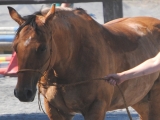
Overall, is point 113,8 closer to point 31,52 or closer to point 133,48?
point 133,48

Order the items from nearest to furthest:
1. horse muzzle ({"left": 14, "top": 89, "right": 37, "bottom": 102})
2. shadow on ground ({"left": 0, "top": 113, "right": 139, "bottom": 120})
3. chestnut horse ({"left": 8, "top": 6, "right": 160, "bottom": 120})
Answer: horse muzzle ({"left": 14, "top": 89, "right": 37, "bottom": 102}), chestnut horse ({"left": 8, "top": 6, "right": 160, "bottom": 120}), shadow on ground ({"left": 0, "top": 113, "right": 139, "bottom": 120})

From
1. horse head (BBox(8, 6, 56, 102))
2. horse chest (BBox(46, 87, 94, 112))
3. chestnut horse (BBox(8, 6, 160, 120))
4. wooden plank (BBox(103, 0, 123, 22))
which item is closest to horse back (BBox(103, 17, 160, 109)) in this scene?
chestnut horse (BBox(8, 6, 160, 120))

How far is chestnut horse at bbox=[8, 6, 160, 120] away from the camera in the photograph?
4671 mm

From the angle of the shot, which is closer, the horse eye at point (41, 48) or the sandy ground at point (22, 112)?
the horse eye at point (41, 48)

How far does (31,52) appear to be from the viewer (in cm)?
464

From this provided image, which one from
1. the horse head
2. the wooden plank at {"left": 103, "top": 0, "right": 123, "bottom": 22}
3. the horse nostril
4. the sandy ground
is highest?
the horse head

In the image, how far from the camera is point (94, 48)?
17.7 feet

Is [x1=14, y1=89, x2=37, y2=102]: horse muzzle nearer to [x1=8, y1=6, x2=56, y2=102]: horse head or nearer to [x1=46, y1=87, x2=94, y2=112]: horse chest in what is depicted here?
[x1=8, y1=6, x2=56, y2=102]: horse head

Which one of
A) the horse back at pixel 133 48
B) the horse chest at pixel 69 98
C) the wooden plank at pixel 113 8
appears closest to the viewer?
the horse chest at pixel 69 98

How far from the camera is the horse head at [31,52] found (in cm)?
459

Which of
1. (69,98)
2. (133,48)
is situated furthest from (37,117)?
(69,98)

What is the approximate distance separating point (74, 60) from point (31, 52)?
29.2 inches

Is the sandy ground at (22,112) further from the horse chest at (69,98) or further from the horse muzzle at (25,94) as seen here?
the horse muzzle at (25,94)

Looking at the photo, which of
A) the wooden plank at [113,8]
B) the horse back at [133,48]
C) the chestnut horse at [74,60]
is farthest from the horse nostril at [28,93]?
the wooden plank at [113,8]
